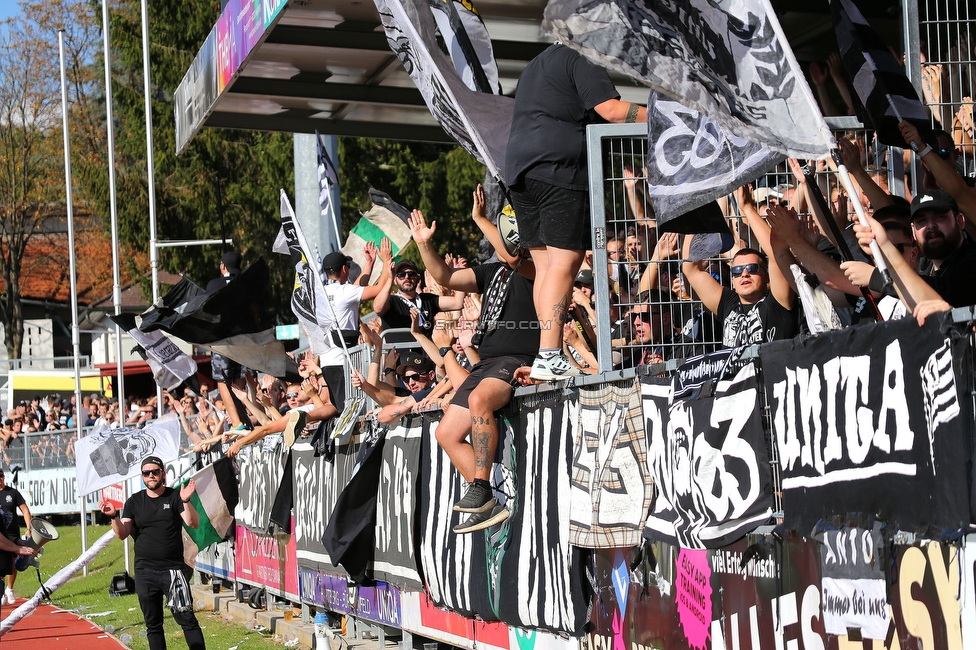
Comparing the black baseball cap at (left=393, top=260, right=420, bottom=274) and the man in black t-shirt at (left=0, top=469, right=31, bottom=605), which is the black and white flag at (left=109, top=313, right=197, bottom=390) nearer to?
the man in black t-shirt at (left=0, top=469, right=31, bottom=605)

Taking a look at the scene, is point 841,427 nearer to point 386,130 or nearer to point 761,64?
point 761,64

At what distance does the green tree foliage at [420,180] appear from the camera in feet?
95.3

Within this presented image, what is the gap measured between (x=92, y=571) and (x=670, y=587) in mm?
18027

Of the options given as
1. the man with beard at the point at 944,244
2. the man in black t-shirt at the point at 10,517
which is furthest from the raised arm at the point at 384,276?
the man in black t-shirt at the point at 10,517

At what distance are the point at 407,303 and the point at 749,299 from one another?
17.5ft

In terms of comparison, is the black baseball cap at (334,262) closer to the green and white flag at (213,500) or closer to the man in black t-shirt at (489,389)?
the man in black t-shirt at (489,389)

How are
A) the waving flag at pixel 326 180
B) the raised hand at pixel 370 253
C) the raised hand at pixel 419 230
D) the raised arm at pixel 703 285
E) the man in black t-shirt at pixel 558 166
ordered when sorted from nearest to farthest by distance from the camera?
the raised arm at pixel 703 285 < the man in black t-shirt at pixel 558 166 < the raised hand at pixel 419 230 < the raised hand at pixel 370 253 < the waving flag at pixel 326 180

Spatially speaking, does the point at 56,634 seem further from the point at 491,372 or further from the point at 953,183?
the point at 953,183

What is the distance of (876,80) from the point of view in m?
5.86

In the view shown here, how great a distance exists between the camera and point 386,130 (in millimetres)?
15703

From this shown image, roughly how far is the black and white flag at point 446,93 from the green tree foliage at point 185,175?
25.6 m

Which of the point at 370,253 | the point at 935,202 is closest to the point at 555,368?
the point at 935,202

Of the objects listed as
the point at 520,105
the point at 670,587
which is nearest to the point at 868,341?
the point at 670,587

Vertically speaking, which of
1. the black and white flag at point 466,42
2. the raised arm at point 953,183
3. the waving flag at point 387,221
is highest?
the black and white flag at point 466,42
